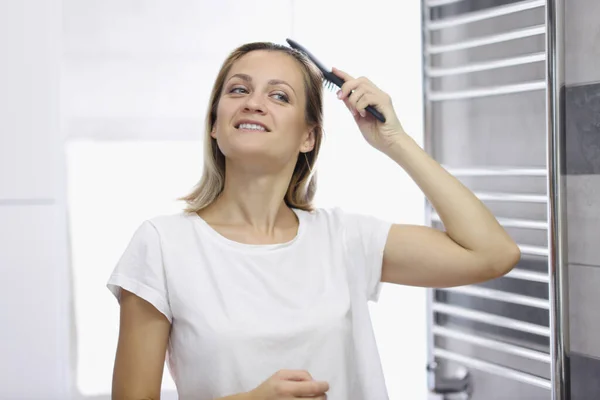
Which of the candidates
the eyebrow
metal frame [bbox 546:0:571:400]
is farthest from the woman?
metal frame [bbox 546:0:571:400]

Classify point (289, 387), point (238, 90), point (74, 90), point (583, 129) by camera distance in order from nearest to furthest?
point (289, 387), point (238, 90), point (583, 129), point (74, 90)

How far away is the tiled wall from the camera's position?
5.03 feet

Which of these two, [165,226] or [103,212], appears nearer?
[165,226]

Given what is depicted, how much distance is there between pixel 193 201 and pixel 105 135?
728mm

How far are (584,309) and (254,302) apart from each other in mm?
828

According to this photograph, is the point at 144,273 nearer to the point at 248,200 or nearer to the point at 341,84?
the point at 248,200

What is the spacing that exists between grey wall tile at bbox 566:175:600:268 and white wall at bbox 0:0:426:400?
80cm

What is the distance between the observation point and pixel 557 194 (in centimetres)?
159

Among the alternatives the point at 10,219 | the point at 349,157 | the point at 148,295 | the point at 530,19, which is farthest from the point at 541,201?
the point at 10,219

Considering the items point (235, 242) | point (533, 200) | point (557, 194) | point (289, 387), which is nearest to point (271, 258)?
point (235, 242)

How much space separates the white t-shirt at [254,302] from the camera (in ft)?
3.76

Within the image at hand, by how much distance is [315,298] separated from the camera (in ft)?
4.02

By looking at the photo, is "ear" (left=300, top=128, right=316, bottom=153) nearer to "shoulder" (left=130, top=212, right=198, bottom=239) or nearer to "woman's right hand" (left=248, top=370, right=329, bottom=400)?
"shoulder" (left=130, top=212, right=198, bottom=239)

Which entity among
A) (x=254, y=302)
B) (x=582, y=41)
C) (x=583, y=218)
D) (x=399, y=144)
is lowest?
(x=254, y=302)
